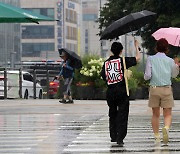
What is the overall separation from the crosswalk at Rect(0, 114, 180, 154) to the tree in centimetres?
3359

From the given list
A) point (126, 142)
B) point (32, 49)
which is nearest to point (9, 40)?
point (32, 49)

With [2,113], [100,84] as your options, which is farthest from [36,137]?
[100,84]

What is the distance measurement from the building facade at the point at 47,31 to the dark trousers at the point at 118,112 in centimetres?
13088

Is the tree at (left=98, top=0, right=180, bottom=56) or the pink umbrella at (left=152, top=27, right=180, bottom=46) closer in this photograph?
the pink umbrella at (left=152, top=27, right=180, bottom=46)

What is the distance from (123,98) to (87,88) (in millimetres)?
18332

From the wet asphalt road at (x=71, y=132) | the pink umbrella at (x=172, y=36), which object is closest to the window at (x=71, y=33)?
the wet asphalt road at (x=71, y=132)

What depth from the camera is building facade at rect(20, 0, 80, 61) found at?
147000 mm

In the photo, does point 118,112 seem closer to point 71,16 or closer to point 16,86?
point 16,86

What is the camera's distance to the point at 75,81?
32.1 metres

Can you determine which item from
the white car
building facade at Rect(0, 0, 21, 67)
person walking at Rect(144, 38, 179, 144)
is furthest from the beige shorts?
building facade at Rect(0, 0, 21, 67)

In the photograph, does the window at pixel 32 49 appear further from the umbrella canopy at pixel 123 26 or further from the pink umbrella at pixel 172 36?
the umbrella canopy at pixel 123 26

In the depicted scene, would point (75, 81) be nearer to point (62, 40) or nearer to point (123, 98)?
point (123, 98)

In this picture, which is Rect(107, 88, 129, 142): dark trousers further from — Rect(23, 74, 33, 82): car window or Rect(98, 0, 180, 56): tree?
Rect(98, 0, 180, 56): tree

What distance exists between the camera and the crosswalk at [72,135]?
12.3m
